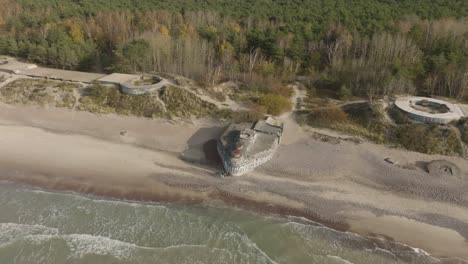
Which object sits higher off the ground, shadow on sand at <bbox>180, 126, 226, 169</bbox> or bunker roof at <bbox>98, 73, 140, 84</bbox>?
bunker roof at <bbox>98, 73, 140, 84</bbox>

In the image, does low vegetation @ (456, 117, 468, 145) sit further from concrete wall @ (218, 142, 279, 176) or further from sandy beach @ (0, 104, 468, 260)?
concrete wall @ (218, 142, 279, 176)

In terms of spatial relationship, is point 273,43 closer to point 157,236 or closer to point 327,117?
point 327,117

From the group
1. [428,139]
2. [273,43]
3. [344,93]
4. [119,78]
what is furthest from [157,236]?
[273,43]

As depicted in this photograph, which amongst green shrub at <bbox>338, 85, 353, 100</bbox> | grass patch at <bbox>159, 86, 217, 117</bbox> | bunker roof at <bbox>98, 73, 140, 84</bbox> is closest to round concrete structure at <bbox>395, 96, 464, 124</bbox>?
green shrub at <bbox>338, 85, 353, 100</bbox>

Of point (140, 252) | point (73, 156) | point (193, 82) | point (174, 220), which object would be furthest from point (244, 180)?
point (193, 82)

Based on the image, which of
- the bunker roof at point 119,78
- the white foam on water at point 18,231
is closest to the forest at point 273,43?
the bunker roof at point 119,78
